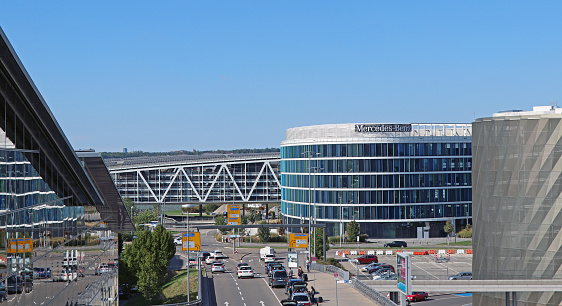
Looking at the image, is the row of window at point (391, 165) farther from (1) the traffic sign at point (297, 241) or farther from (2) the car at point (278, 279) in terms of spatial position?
(2) the car at point (278, 279)

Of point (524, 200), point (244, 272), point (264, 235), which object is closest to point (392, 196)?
point (264, 235)

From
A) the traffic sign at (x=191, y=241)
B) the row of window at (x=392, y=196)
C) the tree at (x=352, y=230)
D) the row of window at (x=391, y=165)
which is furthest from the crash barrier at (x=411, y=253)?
the traffic sign at (x=191, y=241)

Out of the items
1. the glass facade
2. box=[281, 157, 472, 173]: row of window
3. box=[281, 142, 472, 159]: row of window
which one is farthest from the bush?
the glass facade

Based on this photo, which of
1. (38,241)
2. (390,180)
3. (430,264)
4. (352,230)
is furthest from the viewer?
(390,180)

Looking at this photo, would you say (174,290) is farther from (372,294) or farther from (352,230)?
(352,230)

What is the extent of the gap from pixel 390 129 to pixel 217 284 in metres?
57.4

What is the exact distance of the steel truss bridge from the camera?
14812 centimetres

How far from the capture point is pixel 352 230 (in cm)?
10750

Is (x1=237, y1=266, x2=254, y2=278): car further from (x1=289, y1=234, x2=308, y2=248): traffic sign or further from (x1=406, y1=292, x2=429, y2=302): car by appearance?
(x1=406, y1=292, x2=429, y2=302): car

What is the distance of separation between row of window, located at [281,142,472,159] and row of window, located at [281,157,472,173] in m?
1.05

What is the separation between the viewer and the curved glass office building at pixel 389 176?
111312mm

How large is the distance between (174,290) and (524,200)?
36.8 meters

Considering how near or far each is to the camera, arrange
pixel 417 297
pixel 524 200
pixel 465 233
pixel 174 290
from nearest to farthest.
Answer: pixel 524 200, pixel 417 297, pixel 174 290, pixel 465 233

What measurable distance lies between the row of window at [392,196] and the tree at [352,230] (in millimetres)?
5141
